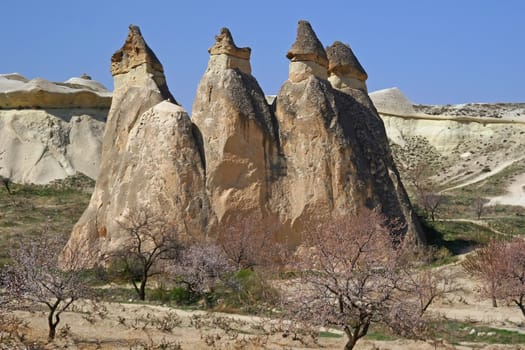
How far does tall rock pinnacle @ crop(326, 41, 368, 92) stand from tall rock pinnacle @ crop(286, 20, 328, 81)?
1.70m

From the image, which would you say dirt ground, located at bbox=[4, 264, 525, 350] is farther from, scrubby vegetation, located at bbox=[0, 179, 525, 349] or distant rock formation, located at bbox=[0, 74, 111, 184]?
distant rock formation, located at bbox=[0, 74, 111, 184]

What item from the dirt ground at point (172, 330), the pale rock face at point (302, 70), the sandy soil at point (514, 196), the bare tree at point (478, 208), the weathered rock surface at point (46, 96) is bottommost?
the dirt ground at point (172, 330)

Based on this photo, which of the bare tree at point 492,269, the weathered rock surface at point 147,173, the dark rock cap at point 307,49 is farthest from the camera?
the dark rock cap at point 307,49

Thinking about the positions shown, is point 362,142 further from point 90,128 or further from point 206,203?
point 90,128

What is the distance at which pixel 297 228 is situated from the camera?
2056cm

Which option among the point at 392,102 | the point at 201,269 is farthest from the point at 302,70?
the point at 392,102

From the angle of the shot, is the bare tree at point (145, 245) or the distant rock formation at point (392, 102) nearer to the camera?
the bare tree at point (145, 245)

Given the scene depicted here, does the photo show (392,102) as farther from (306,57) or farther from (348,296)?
(348,296)

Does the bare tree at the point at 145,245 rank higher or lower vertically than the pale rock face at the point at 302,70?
lower

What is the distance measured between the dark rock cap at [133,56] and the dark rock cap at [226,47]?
237cm

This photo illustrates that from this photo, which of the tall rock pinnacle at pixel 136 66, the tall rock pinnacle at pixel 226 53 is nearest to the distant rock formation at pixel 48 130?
the tall rock pinnacle at pixel 136 66

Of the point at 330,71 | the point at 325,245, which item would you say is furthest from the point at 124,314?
the point at 330,71

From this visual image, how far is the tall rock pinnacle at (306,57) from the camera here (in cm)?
2238

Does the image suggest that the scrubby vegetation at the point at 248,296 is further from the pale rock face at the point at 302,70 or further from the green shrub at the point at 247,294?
the pale rock face at the point at 302,70
